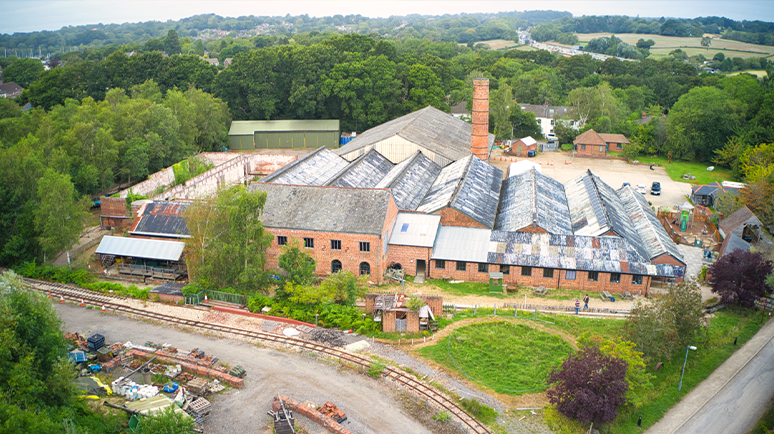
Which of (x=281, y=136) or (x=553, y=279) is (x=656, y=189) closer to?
(x=553, y=279)

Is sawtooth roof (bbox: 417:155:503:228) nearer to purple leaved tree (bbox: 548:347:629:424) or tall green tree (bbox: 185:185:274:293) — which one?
tall green tree (bbox: 185:185:274:293)

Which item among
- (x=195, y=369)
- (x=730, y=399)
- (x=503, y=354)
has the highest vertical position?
(x=195, y=369)

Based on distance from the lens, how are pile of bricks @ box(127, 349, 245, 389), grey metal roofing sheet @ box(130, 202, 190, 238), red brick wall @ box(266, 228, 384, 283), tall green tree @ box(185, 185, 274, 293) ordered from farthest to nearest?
grey metal roofing sheet @ box(130, 202, 190, 238) < red brick wall @ box(266, 228, 384, 283) < tall green tree @ box(185, 185, 274, 293) < pile of bricks @ box(127, 349, 245, 389)

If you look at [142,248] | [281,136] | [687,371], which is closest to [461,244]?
[687,371]

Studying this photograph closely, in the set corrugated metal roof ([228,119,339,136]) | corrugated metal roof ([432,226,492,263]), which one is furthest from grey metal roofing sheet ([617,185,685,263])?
corrugated metal roof ([228,119,339,136])

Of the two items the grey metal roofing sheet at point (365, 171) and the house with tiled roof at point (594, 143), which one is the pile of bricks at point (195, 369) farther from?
the house with tiled roof at point (594, 143)

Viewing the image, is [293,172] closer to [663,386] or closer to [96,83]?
[663,386]

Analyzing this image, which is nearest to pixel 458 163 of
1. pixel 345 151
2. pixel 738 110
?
pixel 345 151
